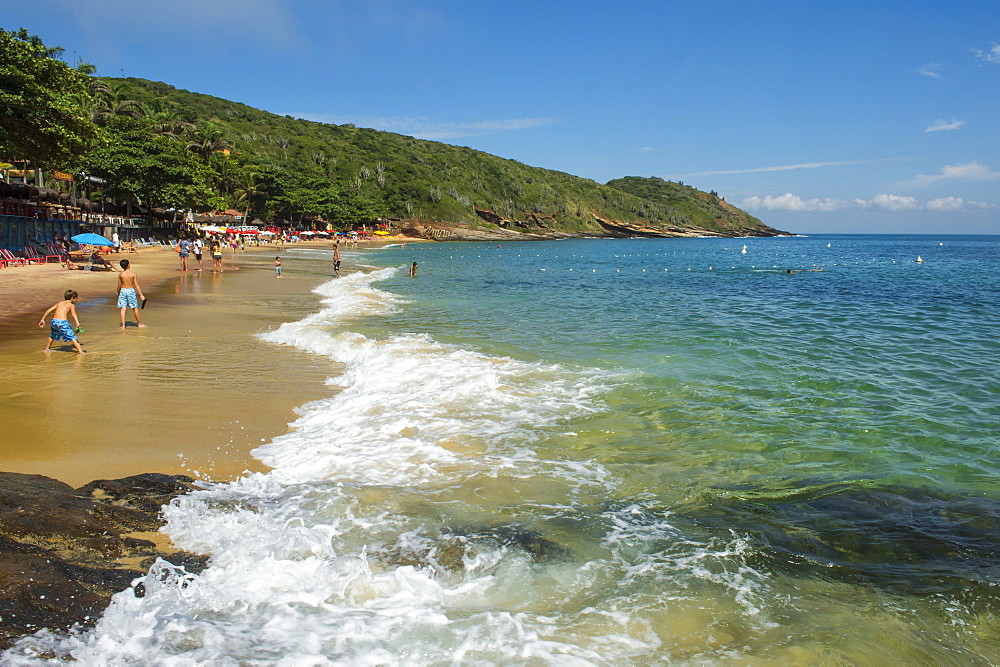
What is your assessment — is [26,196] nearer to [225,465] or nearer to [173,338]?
[173,338]

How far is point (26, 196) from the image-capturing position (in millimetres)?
33500

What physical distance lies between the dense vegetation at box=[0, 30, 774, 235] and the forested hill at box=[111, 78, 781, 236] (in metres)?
0.37

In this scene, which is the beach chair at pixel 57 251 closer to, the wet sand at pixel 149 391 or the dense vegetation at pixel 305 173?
the dense vegetation at pixel 305 173

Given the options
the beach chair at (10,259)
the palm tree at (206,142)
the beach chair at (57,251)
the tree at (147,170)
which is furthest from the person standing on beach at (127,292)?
the palm tree at (206,142)

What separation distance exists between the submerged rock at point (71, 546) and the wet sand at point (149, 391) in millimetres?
555

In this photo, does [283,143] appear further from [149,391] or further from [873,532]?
[873,532]

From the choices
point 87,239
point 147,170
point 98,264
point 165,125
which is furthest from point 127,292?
point 165,125

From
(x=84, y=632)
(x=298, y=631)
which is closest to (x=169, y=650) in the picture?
(x=84, y=632)

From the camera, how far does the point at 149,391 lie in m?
8.16

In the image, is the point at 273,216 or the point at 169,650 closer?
the point at 169,650

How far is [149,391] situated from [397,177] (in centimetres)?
12679

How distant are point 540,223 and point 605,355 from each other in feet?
447

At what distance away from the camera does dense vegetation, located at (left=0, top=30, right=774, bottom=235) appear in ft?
152

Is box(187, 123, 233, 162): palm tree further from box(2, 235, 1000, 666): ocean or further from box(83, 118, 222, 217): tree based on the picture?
box(2, 235, 1000, 666): ocean
